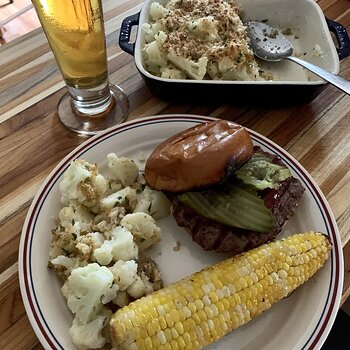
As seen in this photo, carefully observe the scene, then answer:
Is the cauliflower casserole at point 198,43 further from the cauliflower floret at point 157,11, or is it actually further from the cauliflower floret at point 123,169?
the cauliflower floret at point 123,169

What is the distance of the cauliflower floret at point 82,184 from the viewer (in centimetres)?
91

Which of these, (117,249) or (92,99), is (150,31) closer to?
(92,99)

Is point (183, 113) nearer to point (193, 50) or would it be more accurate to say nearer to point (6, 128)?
point (193, 50)

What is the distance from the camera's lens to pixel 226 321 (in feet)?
2.51

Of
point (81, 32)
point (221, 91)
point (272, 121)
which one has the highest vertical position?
point (81, 32)

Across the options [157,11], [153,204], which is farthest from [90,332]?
[157,11]

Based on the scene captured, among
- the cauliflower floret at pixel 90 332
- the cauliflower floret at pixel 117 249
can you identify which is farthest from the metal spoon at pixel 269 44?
the cauliflower floret at pixel 90 332

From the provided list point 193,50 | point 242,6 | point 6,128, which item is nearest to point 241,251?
point 193,50

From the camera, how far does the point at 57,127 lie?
3.86ft

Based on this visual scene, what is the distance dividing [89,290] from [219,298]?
0.21 meters

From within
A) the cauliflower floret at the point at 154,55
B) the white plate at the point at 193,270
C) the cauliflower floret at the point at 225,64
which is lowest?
the white plate at the point at 193,270

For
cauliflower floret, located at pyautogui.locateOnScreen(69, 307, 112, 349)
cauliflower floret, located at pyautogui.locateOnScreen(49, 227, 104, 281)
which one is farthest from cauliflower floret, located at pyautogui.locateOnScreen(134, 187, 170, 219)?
cauliflower floret, located at pyautogui.locateOnScreen(69, 307, 112, 349)

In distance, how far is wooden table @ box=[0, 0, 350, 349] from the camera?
1.00m

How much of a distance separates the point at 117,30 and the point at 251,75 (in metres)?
0.46
